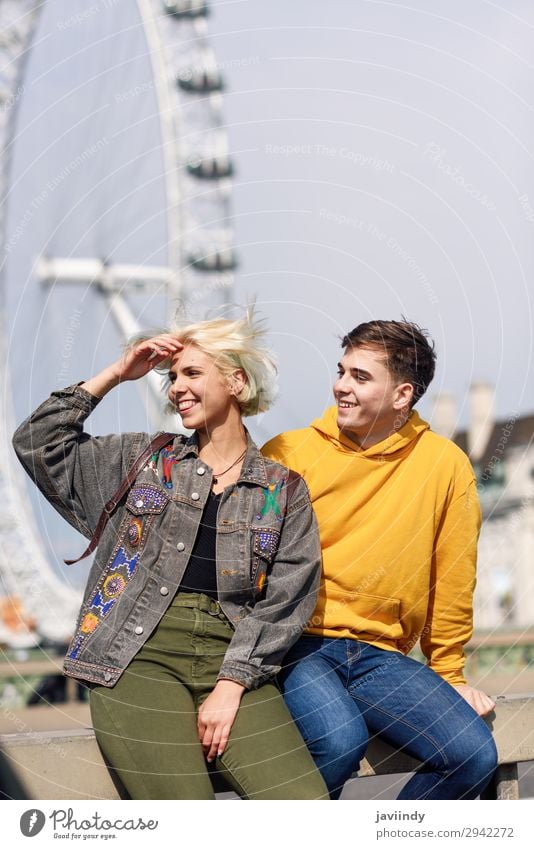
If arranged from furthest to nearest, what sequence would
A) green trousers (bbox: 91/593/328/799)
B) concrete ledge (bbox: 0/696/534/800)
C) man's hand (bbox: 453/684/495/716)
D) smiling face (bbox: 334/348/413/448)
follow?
smiling face (bbox: 334/348/413/448), man's hand (bbox: 453/684/495/716), concrete ledge (bbox: 0/696/534/800), green trousers (bbox: 91/593/328/799)

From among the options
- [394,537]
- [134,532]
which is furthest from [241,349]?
[394,537]

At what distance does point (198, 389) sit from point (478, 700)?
1.32 metres

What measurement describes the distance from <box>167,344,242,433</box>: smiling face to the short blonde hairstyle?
0.03 m

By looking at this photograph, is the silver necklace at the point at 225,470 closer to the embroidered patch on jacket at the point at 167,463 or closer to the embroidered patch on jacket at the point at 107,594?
the embroidered patch on jacket at the point at 167,463

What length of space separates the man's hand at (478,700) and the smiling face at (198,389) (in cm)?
117

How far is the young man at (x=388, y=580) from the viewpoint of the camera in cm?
350

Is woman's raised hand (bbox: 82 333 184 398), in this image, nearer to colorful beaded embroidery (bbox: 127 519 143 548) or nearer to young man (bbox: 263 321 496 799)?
colorful beaded embroidery (bbox: 127 519 143 548)

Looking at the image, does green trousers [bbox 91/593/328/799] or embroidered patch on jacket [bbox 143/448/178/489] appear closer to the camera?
green trousers [bbox 91/593/328/799]

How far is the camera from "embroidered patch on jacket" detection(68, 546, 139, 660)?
10.9ft

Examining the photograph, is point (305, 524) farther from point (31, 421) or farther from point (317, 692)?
point (31, 421)
